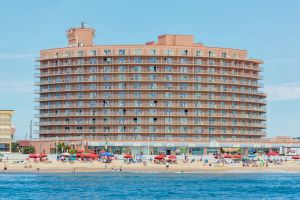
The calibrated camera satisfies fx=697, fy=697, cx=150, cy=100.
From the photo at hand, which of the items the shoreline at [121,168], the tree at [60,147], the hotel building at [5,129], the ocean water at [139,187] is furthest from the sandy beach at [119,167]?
the hotel building at [5,129]

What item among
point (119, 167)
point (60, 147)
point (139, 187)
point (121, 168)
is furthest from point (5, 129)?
point (139, 187)

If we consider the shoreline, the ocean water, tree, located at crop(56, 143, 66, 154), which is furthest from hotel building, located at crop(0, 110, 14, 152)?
the ocean water

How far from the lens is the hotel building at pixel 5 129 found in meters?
190

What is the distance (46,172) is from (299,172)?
63.8 metres

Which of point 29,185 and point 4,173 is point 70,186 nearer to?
point 29,185

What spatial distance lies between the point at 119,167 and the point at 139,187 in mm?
44692

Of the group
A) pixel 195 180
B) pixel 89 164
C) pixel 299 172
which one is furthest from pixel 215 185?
pixel 299 172

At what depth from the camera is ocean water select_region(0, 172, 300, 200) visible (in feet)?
333

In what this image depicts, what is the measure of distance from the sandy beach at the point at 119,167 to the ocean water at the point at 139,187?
26.4ft

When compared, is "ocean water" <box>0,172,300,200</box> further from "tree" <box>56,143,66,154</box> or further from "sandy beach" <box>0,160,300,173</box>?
"tree" <box>56,143,66,154</box>

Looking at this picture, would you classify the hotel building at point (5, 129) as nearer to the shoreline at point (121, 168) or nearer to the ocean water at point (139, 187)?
the shoreline at point (121, 168)

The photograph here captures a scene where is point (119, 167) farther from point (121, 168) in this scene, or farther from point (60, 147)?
→ point (60, 147)

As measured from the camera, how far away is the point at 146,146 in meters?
199

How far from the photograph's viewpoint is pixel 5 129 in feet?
624
